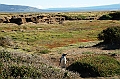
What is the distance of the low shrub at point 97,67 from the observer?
18.2 metres

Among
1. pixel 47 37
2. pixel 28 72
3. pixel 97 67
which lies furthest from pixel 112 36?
pixel 47 37

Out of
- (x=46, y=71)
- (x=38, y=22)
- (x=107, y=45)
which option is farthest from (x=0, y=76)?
(x=38, y=22)

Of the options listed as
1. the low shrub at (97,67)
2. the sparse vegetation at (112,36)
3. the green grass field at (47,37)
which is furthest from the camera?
the green grass field at (47,37)

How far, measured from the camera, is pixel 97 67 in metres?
18.5

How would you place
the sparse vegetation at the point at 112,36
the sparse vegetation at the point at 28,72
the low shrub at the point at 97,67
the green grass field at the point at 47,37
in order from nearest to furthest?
the sparse vegetation at the point at 28,72 → the low shrub at the point at 97,67 → the sparse vegetation at the point at 112,36 → the green grass field at the point at 47,37

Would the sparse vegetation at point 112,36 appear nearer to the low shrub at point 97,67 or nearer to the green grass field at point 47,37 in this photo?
the green grass field at point 47,37

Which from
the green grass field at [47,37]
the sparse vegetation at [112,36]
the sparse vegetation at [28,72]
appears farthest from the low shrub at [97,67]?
the green grass field at [47,37]

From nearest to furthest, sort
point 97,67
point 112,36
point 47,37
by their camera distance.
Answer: point 97,67, point 112,36, point 47,37

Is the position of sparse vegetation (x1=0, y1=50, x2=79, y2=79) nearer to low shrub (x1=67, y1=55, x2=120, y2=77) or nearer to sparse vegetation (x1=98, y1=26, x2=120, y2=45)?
low shrub (x1=67, y1=55, x2=120, y2=77)

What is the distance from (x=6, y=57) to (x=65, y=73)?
396cm

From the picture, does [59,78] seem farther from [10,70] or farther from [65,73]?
[10,70]

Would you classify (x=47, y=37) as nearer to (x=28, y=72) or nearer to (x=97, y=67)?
(x=97, y=67)

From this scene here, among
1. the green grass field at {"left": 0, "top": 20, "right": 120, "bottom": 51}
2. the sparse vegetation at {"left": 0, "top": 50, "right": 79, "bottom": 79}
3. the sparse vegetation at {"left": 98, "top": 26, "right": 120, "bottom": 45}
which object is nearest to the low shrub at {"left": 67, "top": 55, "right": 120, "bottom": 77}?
the sparse vegetation at {"left": 0, "top": 50, "right": 79, "bottom": 79}

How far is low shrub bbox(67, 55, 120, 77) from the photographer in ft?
59.7
